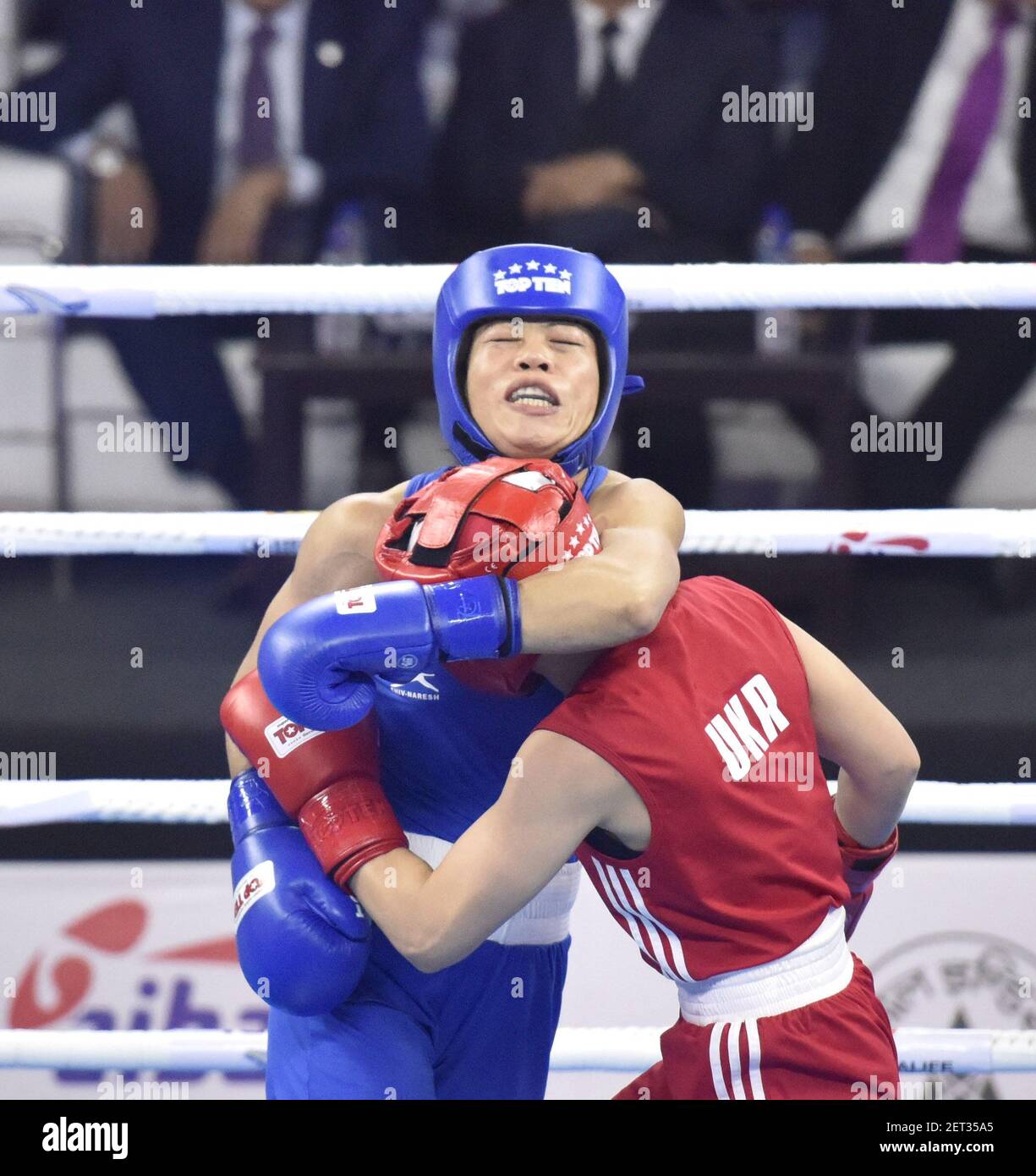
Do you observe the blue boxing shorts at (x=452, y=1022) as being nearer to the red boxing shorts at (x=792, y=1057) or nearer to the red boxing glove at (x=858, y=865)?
the red boxing shorts at (x=792, y=1057)

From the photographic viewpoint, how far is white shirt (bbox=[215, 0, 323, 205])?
3867mm

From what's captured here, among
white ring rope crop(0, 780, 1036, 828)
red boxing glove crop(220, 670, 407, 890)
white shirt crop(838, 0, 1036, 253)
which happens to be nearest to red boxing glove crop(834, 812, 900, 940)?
white ring rope crop(0, 780, 1036, 828)

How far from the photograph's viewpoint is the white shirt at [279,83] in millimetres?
3867

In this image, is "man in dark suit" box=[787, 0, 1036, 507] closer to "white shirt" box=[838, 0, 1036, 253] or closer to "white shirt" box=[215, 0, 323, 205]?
"white shirt" box=[838, 0, 1036, 253]

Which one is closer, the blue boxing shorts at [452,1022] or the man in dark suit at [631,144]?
the blue boxing shorts at [452,1022]

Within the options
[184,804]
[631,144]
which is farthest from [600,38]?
[184,804]

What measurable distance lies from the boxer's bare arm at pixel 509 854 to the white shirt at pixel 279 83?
291 cm

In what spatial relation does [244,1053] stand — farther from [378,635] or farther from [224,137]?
[224,137]

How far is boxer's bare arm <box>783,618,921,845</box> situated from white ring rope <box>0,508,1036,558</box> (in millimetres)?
247

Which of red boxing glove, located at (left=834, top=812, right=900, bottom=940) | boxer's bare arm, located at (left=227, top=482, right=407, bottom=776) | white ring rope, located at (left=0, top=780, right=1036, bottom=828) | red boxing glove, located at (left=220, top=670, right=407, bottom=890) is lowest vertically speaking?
red boxing glove, located at (left=834, top=812, right=900, bottom=940)

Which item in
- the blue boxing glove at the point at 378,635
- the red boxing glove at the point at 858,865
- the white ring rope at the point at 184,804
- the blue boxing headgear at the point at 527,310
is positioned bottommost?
the red boxing glove at the point at 858,865

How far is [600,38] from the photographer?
11.6ft

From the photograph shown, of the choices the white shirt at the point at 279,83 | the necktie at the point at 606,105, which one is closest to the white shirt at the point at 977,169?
the necktie at the point at 606,105

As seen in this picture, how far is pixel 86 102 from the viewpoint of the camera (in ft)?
12.5
